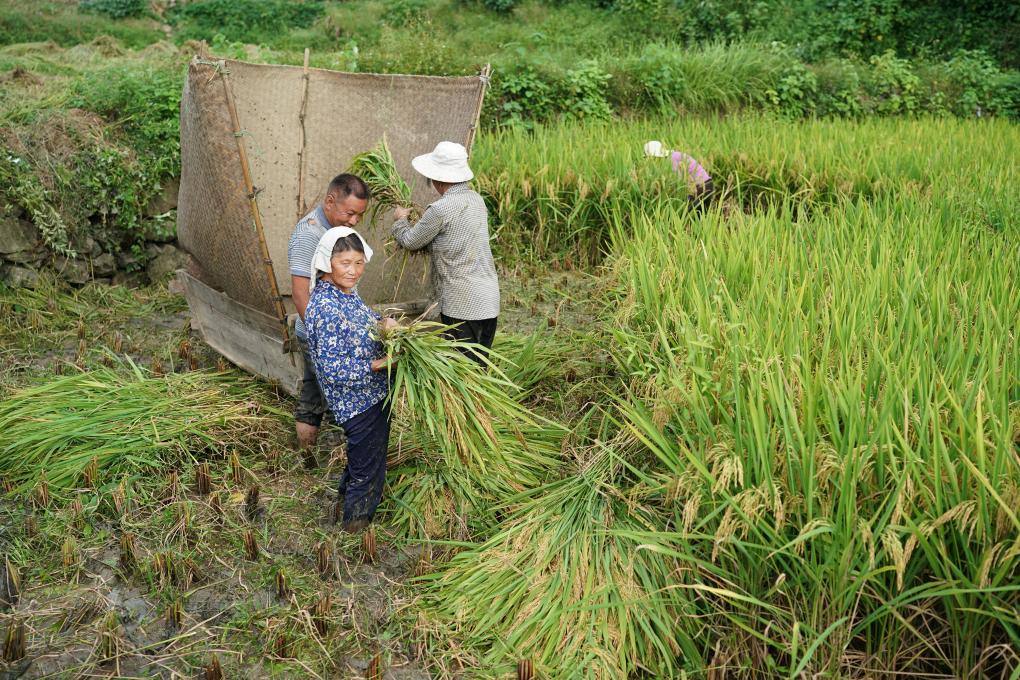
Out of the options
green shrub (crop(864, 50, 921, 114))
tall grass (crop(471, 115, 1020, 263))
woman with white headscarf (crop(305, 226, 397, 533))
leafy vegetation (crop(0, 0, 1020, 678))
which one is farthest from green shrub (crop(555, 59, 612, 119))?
woman with white headscarf (crop(305, 226, 397, 533))

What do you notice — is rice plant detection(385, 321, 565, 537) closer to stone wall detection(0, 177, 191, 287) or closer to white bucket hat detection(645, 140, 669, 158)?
stone wall detection(0, 177, 191, 287)

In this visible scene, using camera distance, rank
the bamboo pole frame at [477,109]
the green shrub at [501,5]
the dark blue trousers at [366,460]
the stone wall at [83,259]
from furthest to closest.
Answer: the green shrub at [501,5], the stone wall at [83,259], the bamboo pole frame at [477,109], the dark blue trousers at [366,460]

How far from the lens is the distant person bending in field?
5.21m

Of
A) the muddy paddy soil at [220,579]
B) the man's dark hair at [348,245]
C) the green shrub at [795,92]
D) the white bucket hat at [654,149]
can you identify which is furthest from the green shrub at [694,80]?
the man's dark hair at [348,245]

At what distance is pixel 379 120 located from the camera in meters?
4.33

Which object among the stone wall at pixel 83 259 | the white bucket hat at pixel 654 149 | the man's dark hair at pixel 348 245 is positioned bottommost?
the stone wall at pixel 83 259

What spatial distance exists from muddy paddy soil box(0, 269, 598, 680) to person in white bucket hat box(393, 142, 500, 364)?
0.73m

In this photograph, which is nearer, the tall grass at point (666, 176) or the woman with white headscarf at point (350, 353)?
the woman with white headscarf at point (350, 353)

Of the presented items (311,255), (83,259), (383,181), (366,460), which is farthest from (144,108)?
(366,460)

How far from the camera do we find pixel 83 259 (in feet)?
17.0

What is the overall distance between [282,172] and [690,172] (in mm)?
2413

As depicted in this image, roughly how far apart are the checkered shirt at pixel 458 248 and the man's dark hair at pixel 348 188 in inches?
9.3

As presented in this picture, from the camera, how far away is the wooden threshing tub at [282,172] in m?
3.70

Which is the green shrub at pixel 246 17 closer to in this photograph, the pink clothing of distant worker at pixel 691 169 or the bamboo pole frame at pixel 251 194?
the pink clothing of distant worker at pixel 691 169
